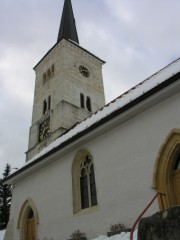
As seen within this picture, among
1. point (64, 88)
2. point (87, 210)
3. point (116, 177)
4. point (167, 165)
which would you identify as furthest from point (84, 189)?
point (64, 88)

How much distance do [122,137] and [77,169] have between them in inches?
122

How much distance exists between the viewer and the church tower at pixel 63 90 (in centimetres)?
3047

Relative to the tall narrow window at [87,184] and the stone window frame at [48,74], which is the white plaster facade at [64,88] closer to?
the stone window frame at [48,74]

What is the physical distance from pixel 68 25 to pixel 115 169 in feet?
119

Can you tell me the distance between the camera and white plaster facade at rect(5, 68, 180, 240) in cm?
959

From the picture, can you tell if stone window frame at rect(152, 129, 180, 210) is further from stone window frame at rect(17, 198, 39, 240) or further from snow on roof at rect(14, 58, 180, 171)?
stone window frame at rect(17, 198, 39, 240)

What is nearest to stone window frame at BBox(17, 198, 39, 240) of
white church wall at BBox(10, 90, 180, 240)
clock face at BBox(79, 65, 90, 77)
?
white church wall at BBox(10, 90, 180, 240)

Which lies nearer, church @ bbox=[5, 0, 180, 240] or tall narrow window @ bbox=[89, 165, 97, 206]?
church @ bbox=[5, 0, 180, 240]

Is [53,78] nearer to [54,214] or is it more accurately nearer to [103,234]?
[54,214]

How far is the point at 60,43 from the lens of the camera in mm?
37500

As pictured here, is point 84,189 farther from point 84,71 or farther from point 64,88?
point 84,71

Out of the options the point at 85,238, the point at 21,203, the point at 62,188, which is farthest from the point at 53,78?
the point at 85,238

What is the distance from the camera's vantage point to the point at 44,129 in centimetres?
3203

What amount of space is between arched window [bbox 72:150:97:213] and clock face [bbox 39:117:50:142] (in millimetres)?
18128
